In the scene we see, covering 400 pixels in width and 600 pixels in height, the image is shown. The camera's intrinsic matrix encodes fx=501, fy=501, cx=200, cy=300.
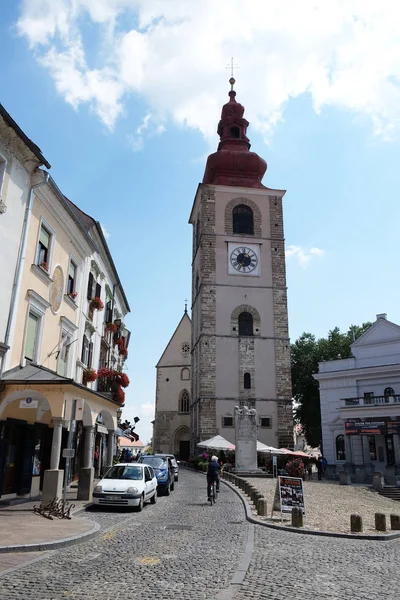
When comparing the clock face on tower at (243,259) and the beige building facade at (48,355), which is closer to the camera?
the beige building facade at (48,355)

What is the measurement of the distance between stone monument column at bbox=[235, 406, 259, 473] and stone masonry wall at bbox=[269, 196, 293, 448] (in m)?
12.1

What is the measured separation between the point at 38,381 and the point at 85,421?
463 centimetres

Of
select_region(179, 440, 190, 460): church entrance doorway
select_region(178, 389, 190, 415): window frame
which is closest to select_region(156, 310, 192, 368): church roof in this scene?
select_region(178, 389, 190, 415): window frame

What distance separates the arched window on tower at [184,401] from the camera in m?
58.9

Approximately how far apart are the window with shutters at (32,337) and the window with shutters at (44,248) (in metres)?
1.79

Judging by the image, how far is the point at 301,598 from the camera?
6391 millimetres

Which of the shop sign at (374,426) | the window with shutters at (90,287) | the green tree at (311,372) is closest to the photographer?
the window with shutters at (90,287)

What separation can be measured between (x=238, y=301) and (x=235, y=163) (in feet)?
46.8

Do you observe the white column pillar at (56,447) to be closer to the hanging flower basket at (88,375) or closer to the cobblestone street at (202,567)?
the cobblestone street at (202,567)

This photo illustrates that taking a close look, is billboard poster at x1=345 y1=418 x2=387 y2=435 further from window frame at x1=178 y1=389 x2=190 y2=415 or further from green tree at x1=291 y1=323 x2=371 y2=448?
window frame at x1=178 y1=389 x2=190 y2=415

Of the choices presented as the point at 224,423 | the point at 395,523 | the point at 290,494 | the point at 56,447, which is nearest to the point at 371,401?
the point at 224,423

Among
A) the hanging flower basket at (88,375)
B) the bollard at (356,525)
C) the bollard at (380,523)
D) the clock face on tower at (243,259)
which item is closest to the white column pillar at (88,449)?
the hanging flower basket at (88,375)

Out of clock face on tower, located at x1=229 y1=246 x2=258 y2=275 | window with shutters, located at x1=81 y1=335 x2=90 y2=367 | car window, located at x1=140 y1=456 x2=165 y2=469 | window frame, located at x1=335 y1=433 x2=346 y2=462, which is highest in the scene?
clock face on tower, located at x1=229 y1=246 x2=258 y2=275

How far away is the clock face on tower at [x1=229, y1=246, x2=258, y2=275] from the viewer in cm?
4625
